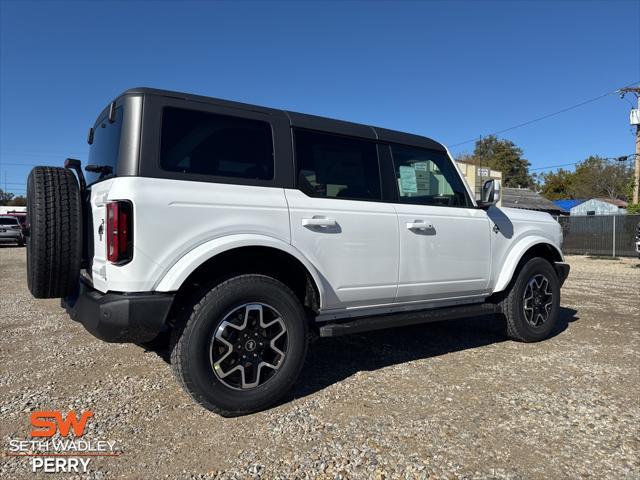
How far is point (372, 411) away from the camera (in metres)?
3.05

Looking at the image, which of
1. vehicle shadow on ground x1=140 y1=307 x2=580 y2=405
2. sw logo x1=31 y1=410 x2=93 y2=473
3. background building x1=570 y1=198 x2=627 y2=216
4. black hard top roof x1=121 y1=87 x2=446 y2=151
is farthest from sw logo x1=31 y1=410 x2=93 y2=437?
background building x1=570 y1=198 x2=627 y2=216

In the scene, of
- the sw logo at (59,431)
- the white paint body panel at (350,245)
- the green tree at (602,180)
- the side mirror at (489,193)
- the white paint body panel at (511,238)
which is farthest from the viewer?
the green tree at (602,180)

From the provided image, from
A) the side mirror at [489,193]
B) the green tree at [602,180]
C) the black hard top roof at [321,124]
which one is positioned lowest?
the side mirror at [489,193]

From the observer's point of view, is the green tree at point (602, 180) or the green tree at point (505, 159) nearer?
the green tree at point (602, 180)

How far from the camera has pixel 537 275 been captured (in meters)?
4.86

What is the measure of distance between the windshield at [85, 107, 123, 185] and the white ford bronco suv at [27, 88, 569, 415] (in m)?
0.02

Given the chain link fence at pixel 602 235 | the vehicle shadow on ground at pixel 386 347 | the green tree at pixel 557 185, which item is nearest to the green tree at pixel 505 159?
the green tree at pixel 557 185

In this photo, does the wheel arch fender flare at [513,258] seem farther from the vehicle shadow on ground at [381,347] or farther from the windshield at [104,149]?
the windshield at [104,149]

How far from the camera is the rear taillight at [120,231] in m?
2.63

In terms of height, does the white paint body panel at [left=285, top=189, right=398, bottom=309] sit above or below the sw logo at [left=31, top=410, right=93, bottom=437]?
above

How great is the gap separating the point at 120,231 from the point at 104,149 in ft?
3.09

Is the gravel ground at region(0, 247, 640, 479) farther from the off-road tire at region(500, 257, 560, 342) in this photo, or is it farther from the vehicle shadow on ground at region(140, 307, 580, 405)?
the off-road tire at region(500, 257, 560, 342)

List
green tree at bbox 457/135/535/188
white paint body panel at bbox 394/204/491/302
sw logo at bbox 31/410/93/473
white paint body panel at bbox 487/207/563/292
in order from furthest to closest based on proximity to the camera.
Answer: green tree at bbox 457/135/535/188 < white paint body panel at bbox 487/207/563/292 < white paint body panel at bbox 394/204/491/302 < sw logo at bbox 31/410/93/473

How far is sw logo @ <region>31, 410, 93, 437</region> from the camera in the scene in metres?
2.71
